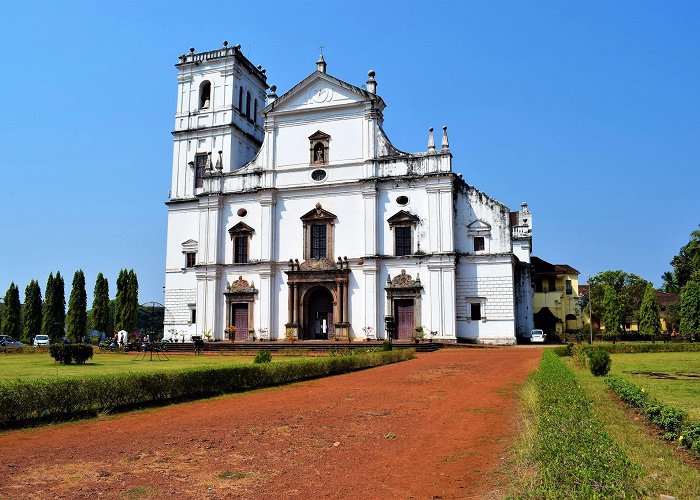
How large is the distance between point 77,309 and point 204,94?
85.8 ft

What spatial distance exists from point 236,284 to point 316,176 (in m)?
9.22

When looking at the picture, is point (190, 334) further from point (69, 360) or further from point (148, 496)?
point (148, 496)

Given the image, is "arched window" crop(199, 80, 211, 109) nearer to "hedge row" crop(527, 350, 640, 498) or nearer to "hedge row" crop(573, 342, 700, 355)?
"hedge row" crop(573, 342, 700, 355)

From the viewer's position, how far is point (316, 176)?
39.0m

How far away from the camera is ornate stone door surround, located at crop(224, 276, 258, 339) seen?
3891cm

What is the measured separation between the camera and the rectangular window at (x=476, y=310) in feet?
120

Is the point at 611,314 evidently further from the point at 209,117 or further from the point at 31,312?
the point at 31,312

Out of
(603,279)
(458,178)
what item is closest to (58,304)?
(458,178)

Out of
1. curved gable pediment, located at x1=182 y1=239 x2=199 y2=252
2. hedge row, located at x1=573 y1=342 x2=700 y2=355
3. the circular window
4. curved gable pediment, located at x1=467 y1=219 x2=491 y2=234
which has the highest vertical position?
the circular window

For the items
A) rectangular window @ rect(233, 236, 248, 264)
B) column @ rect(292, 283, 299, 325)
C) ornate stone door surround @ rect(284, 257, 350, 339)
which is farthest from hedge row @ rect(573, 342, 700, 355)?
rectangular window @ rect(233, 236, 248, 264)

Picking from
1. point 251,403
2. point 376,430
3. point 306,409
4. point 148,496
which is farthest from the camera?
point 251,403

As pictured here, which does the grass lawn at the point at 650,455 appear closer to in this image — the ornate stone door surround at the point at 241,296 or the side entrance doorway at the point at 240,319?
the ornate stone door surround at the point at 241,296

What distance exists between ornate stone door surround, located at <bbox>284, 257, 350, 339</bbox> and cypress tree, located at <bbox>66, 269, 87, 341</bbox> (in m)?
28.2

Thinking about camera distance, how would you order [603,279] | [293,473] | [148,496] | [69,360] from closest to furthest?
[148,496] < [293,473] < [69,360] < [603,279]
